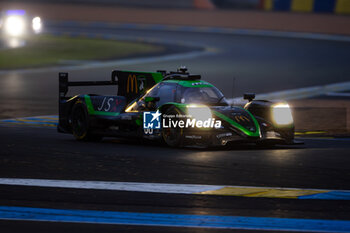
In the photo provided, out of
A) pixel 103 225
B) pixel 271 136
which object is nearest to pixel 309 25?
pixel 271 136

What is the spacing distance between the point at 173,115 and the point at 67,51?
30429 mm

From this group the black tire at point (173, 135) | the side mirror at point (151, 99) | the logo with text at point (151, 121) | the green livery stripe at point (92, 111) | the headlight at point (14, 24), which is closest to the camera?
the black tire at point (173, 135)

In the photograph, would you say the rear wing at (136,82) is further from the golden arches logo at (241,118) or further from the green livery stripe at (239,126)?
the golden arches logo at (241,118)

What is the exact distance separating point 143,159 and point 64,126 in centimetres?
320

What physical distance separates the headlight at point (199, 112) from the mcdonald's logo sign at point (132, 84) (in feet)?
7.45

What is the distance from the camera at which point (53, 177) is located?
1030 cm

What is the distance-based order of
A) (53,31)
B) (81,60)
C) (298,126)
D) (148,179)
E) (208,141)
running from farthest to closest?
1. (53,31)
2. (81,60)
3. (298,126)
4. (208,141)
5. (148,179)

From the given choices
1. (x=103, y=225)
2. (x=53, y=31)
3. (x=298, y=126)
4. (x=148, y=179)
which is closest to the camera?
(x=103, y=225)

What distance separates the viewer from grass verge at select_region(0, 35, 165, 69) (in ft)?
119

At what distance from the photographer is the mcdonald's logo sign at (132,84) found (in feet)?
47.6

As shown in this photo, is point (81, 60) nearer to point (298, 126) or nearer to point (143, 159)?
point (298, 126)

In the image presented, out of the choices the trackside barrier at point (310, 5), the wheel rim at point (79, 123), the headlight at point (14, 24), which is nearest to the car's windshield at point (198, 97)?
the wheel rim at point (79, 123)

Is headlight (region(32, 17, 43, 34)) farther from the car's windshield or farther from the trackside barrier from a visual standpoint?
the car's windshield

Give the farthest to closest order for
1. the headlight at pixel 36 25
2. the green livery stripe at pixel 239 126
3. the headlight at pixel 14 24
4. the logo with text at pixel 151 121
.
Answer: the headlight at pixel 14 24 < the headlight at pixel 36 25 < the logo with text at pixel 151 121 < the green livery stripe at pixel 239 126
